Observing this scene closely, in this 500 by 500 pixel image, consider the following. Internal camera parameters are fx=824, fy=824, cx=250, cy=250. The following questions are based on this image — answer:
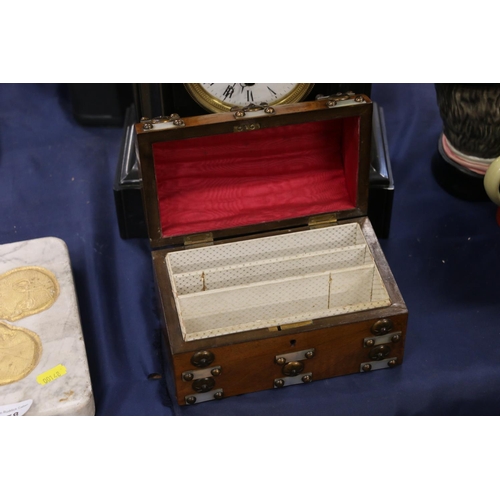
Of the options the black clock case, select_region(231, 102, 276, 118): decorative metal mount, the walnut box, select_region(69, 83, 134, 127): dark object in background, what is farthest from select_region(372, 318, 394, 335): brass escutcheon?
select_region(69, 83, 134, 127): dark object in background

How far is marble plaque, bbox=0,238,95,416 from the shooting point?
2422 millimetres

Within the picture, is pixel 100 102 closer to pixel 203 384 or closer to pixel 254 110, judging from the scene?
pixel 254 110

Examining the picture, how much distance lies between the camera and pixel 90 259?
2.97 metres

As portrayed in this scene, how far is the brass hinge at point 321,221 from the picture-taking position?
2723 mm

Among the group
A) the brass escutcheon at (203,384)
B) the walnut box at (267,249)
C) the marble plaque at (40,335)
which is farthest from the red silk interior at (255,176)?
the brass escutcheon at (203,384)

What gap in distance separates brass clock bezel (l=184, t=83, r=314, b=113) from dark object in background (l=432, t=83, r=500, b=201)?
474 millimetres

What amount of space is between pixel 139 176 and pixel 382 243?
916mm

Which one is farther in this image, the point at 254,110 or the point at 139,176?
the point at 139,176

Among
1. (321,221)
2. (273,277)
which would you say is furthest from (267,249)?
(321,221)

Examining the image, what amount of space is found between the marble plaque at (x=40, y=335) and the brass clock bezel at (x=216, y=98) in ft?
2.25

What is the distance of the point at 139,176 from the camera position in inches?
111

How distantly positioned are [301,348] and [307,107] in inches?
28.6

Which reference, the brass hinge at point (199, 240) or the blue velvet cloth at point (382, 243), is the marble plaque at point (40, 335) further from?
the brass hinge at point (199, 240)

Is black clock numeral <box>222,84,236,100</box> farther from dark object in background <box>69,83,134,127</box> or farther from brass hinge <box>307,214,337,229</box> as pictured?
dark object in background <box>69,83,134,127</box>
